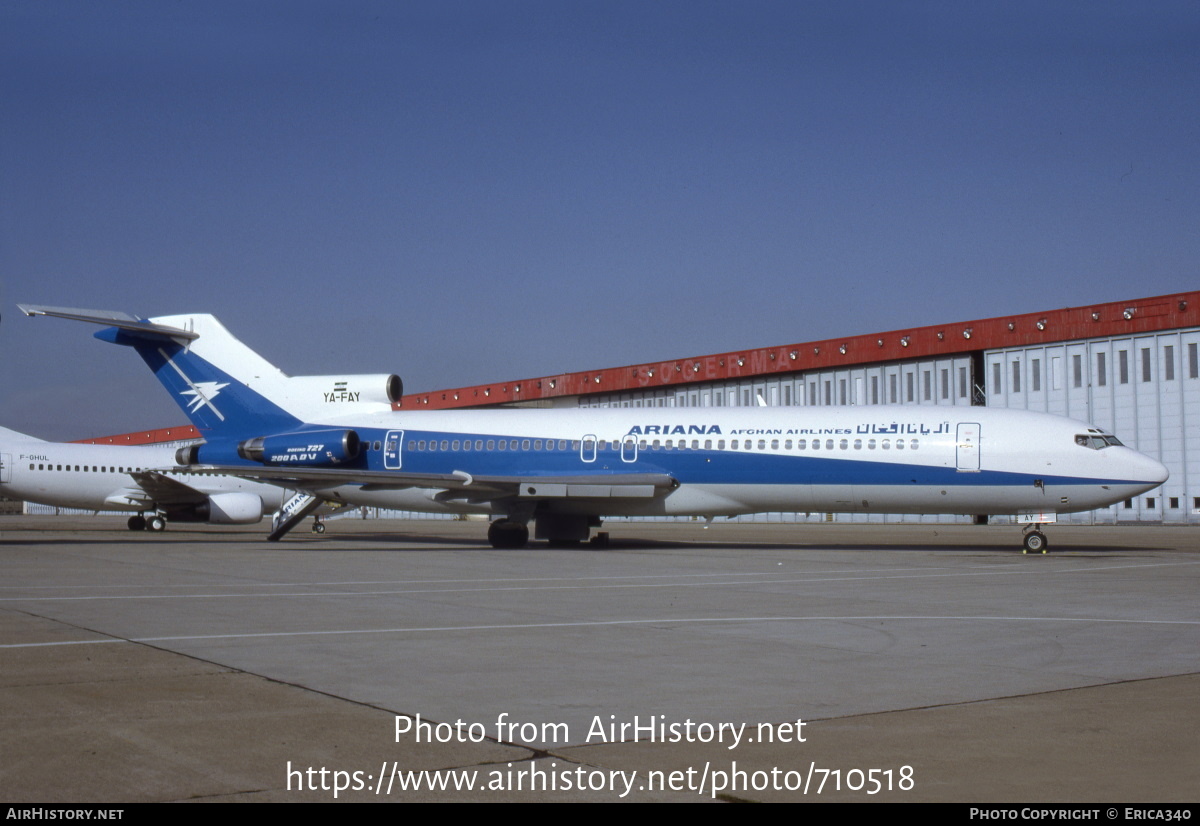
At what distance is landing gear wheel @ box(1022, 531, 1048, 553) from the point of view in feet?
77.8

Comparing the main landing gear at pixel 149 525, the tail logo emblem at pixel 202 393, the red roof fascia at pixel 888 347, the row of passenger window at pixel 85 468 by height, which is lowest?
the main landing gear at pixel 149 525

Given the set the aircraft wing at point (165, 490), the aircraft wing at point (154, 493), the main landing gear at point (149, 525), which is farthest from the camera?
the main landing gear at point (149, 525)

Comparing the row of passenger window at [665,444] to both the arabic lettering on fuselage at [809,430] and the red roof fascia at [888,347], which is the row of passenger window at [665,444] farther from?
the red roof fascia at [888,347]

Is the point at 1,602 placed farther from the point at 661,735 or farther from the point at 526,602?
the point at 661,735

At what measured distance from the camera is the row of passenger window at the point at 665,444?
24734 millimetres

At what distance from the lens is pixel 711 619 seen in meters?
11.7

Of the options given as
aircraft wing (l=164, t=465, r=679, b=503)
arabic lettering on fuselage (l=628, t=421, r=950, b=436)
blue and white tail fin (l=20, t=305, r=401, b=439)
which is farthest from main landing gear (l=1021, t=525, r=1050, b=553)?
blue and white tail fin (l=20, t=305, r=401, b=439)

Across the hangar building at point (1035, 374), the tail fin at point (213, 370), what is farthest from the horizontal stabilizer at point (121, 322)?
the hangar building at point (1035, 374)

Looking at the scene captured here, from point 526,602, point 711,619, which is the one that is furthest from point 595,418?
point 711,619

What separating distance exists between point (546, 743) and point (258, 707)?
6.74ft

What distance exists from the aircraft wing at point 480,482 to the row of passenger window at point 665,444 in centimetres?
83

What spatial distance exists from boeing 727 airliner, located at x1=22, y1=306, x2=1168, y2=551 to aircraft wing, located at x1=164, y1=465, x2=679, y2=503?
0.05 meters

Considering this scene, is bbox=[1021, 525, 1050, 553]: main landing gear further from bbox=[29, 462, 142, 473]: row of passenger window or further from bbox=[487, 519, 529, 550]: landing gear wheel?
bbox=[29, 462, 142, 473]: row of passenger window

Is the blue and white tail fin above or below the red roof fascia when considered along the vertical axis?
below
